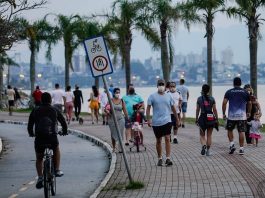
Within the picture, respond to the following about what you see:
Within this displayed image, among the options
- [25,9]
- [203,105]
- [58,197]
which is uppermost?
[25,9]

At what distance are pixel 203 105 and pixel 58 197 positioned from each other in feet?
19.4

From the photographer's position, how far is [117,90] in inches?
773

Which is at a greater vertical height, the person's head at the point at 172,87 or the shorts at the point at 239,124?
the person's head at the point at 172,87

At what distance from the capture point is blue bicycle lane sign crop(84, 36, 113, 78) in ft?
44.5

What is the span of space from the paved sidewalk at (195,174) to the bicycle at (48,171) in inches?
33.5

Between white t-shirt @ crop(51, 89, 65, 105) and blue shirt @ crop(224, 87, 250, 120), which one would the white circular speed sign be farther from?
white t-shirt @ crop(51, 89, 65, 105)

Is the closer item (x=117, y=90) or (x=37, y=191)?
(x=37, y=191)

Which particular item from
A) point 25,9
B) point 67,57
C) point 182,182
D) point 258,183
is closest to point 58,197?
point 182,182

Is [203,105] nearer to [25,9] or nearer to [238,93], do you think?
[238,93]

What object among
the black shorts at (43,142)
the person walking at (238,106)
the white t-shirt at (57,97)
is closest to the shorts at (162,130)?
the person walking at (238,106)

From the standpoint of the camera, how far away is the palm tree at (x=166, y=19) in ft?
130

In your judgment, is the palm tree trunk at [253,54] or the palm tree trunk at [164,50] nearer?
the palm tree trunk at [253,54]

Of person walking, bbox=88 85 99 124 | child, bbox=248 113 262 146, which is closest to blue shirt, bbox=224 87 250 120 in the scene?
child, bbox=248 113 262 146

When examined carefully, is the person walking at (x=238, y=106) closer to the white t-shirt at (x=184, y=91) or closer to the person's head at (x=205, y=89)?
the person's head at (x=205, y=89)
